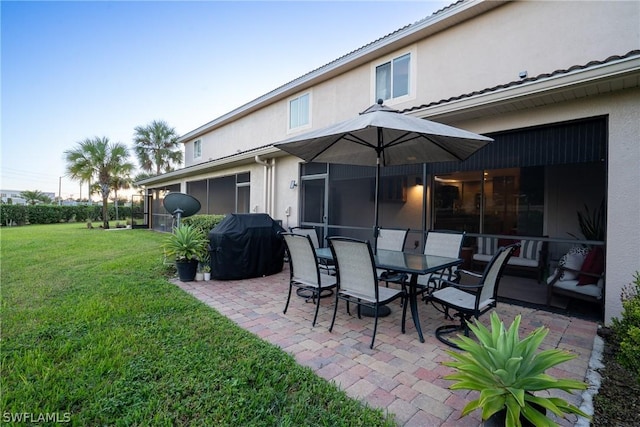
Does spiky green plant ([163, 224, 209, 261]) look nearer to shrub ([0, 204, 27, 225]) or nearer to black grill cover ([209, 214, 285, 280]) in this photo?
black grill cover ([209, 214, 285, 280])

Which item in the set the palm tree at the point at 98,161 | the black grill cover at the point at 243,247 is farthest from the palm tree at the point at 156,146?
the black grill cover at the point at 243,247

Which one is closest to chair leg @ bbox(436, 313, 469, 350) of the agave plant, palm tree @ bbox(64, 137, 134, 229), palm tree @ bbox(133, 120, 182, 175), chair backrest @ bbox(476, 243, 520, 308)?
chair backrest @ bbox(476, 243, 520, 308)

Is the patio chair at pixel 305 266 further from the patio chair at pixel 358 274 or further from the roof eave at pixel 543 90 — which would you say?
the roof eave at pixel 543 90

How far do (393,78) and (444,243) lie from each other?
186 inches

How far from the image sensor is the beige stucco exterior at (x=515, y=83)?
3.61 meters

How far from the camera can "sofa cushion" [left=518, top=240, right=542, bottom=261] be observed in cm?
577

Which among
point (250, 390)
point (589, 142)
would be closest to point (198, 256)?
point (250, 390)

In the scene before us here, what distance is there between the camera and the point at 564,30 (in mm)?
4902

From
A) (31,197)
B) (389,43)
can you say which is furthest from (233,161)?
(31,197)

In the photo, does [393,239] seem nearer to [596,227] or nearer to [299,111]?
[596,227]

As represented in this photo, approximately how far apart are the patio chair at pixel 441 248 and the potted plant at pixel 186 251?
4.35 m

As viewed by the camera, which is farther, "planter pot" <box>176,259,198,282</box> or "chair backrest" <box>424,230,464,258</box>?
"planter pot" <box>176,259,198,282</box>

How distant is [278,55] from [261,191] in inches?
209

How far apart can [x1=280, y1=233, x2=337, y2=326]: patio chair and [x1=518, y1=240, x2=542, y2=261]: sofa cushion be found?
174 inches
